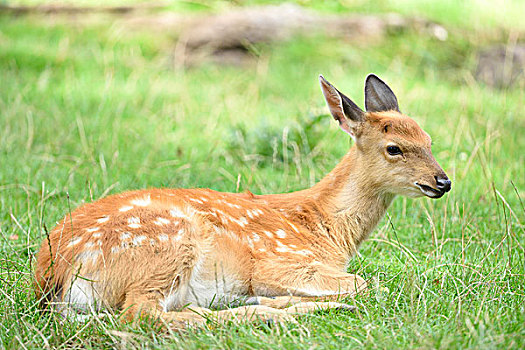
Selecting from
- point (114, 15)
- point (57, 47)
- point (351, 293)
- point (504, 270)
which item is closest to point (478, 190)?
point (504, 270)

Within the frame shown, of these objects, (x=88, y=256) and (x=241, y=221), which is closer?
(x=88, y=256)

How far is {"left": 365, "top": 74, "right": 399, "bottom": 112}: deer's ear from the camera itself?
516cm

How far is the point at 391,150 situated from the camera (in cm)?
479

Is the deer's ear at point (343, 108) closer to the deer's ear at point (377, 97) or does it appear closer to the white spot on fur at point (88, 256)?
the deer's ear at point (377, 97)

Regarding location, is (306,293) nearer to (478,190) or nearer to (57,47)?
(478,190)

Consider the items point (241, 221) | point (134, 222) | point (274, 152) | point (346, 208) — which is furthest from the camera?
point (274, 152)

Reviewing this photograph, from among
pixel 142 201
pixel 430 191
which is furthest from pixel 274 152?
pixel 142 201

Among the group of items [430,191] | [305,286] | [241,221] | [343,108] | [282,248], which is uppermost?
[343,108]

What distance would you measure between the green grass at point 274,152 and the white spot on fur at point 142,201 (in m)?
0.69

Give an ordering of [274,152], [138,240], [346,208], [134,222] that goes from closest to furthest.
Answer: [138,240], [134,222], [346,208], [274,152]

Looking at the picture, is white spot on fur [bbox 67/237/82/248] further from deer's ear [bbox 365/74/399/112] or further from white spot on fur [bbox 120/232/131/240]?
deer's ear [bbox 365/74/399/112]

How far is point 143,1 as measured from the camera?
12695 millimetres

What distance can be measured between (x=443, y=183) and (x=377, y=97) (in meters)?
0.93

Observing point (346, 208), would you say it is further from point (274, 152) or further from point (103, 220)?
point (274, 152)
